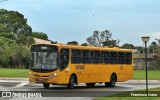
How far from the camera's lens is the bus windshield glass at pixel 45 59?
27.8 meters

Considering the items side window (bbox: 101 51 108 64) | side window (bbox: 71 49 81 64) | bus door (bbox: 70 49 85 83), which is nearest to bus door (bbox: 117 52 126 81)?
side window (bbox: 101 51 108 64)

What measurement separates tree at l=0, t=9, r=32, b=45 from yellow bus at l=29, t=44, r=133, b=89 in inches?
2878

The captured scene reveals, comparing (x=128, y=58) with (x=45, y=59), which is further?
(x=128, y=58)

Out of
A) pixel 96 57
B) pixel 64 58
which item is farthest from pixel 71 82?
pixel 96 57

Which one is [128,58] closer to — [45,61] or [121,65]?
[121,65]

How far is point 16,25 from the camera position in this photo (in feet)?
364

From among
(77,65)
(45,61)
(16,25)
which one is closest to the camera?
(45,61)

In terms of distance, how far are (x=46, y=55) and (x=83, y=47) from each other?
3.26 m

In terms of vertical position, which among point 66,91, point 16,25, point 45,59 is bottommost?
point 66,91

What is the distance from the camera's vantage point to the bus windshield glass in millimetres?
27828

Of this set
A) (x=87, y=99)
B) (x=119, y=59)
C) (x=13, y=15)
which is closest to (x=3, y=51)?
(x=13, y=15)

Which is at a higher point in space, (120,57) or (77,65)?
(120,57)

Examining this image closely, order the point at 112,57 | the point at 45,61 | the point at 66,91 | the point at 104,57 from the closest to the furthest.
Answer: the point at 66,91 < the point at 45,61 < the point at 104,57 < the point at 112,57

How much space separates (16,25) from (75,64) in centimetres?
8323
